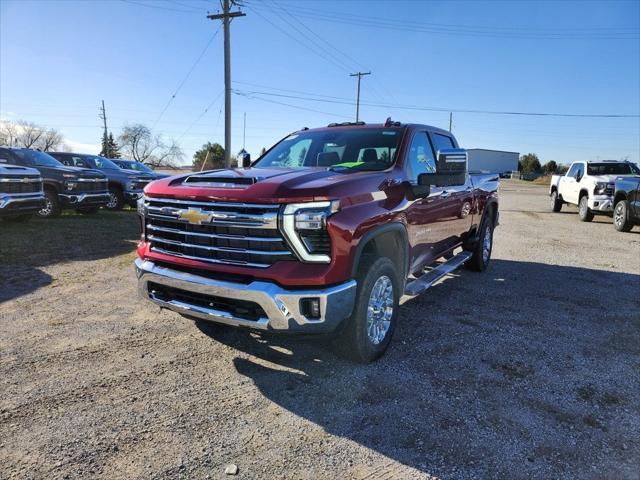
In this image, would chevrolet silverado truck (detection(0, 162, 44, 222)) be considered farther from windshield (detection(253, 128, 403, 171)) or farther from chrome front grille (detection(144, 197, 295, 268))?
chrome front grille (detection(144, 197, 295, 268))

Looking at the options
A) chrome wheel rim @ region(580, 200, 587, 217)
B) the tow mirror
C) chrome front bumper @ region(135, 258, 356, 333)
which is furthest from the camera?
chrome wheel rim @ region(580, 200, 587, 217)

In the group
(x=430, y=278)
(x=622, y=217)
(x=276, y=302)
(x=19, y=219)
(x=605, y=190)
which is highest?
(x=605, y=190)

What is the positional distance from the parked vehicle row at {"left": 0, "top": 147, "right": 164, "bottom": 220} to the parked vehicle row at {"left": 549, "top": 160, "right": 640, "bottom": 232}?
12908 millimetres

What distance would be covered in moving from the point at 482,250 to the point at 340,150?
138 inches

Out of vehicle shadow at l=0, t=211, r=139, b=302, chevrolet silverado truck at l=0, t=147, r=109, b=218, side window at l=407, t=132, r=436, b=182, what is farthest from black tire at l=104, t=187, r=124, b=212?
side window at l=407, t=132, r=436, b=182

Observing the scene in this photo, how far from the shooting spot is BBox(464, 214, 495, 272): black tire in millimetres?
6887

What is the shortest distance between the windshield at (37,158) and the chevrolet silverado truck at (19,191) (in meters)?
1.97

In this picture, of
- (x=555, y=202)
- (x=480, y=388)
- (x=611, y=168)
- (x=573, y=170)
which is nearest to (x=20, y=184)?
(x=480, y=388)

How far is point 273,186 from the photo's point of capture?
3.06 m

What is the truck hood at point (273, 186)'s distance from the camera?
9.87 ft

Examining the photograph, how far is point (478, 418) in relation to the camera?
116 inches

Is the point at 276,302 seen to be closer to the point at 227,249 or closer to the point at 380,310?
the point at 227,249

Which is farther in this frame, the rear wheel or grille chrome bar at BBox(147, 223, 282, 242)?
the rear wheel

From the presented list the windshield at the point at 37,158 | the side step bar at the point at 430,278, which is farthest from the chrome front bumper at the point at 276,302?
the windshield at the point at 37,158
